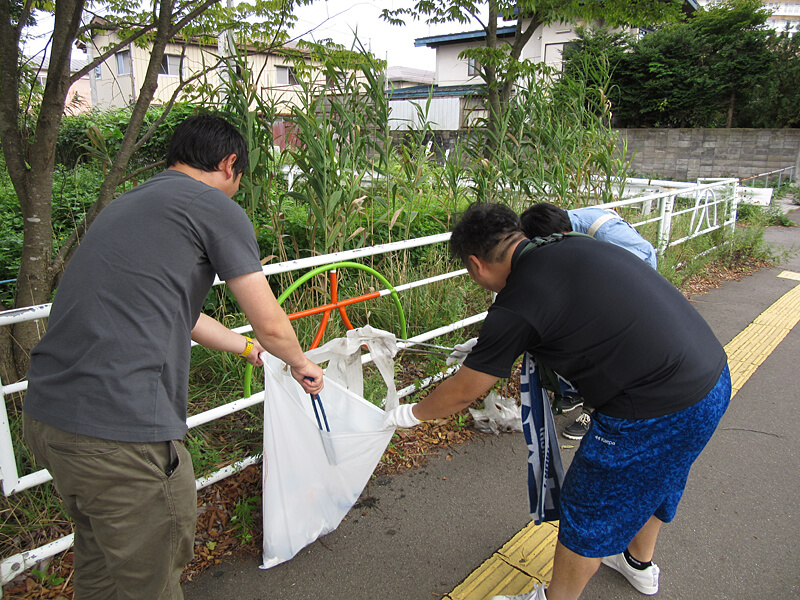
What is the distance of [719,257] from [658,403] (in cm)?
733

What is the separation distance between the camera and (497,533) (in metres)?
2.57

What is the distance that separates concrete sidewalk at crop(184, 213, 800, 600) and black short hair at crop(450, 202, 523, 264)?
1405 mm

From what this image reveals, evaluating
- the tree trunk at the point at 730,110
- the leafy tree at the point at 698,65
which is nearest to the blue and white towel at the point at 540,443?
the leafy tree at the point at 698,65

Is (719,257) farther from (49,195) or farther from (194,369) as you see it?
(49,195)

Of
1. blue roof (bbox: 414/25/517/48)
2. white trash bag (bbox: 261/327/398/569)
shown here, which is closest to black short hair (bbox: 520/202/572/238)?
white trash bag (bbox: 261/327/398/569)

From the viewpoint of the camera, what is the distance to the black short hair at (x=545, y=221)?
8.83 ft


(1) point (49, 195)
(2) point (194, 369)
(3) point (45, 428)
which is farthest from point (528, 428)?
(1) point (49, 195)

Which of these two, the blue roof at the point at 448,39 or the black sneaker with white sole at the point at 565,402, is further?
the blue roof at the point at 448,39

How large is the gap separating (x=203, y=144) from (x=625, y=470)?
172 cm

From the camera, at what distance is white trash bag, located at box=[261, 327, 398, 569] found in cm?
211

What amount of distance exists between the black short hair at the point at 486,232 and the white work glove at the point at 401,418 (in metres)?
0.63

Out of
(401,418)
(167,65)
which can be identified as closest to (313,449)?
(401,418)

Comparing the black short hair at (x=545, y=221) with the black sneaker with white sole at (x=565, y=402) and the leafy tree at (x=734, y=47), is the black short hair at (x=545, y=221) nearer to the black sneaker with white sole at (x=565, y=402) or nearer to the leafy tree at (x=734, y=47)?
the black sneaker with white sole at (x=565, y=402)

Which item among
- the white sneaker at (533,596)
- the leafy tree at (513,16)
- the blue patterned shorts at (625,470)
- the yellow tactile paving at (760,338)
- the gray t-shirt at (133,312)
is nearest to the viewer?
the gray t-shirt at (133,312)
